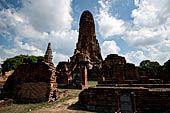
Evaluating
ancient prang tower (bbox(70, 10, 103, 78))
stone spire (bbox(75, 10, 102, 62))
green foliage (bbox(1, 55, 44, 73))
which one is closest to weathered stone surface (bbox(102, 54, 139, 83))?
ancient prang tower (bbox(70, 10, 103, 78))

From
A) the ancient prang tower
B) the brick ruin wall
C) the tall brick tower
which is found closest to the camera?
the brick ruin wall

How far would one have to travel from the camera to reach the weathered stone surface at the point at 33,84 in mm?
7547

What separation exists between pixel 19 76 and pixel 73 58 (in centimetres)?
3169

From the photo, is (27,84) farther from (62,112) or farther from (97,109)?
(97,109)

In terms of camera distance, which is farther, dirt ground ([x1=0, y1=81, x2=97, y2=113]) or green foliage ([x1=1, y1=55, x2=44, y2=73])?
green foliage ([x1=1, y1=55, x2=44, y2=73])

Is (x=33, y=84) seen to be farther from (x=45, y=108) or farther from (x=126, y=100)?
(x=126, y=100)

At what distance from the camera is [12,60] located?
32.6 meters

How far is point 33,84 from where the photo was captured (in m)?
7.96

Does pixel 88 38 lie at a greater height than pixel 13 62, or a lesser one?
greater

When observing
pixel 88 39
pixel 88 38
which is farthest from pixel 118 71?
pixel 88 38

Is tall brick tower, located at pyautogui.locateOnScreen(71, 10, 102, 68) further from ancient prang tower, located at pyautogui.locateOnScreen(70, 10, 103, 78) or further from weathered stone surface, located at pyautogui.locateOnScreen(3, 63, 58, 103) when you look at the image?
weathered stone surface, located at pyautogui.locateOnScreen(3, 63, 58, 103)

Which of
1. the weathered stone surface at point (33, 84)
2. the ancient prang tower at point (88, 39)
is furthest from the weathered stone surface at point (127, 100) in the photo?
the ancient prang tower at point (88, 39)

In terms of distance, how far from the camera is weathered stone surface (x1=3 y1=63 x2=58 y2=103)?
7.55m

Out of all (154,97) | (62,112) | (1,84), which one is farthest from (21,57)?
(154,97)
